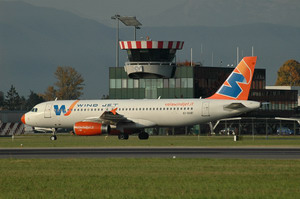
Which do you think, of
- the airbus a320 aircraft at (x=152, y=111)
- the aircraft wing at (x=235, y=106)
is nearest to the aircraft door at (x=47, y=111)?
the airbus a320 aircraft at (x=152, y=111)

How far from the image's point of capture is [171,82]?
350ft

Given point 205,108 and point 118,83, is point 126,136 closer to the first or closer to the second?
point 205,108

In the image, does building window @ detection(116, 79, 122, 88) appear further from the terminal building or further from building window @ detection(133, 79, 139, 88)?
building window @ detection(133, 79, 139, 88)

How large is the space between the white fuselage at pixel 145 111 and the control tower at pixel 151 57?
31663 millimetres

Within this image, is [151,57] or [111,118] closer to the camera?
[111,118]

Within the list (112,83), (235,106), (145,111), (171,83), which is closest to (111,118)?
(145,111)

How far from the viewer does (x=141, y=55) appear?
10125 cm

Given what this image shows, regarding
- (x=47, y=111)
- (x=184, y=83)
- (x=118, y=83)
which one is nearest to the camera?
(x=47, y=111)

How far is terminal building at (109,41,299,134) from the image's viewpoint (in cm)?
9988
